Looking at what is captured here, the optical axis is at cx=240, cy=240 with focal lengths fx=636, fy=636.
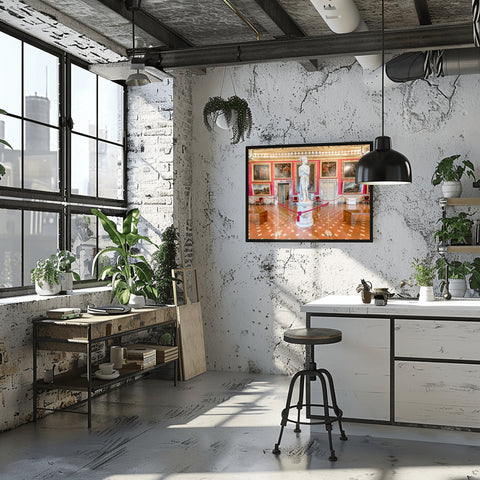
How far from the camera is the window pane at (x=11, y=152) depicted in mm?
5246

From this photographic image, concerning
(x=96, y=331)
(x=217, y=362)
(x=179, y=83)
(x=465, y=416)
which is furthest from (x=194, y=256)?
(x=465, y=416)

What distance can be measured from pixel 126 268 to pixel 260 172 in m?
1.96

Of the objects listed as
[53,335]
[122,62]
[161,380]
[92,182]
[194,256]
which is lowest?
[161,380]

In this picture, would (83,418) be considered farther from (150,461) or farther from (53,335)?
(150,461)

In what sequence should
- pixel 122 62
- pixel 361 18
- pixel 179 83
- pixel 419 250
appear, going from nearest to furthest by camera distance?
pixel 361 18 → pixel 122 62 → pixel 419 250 → pixel 179 83

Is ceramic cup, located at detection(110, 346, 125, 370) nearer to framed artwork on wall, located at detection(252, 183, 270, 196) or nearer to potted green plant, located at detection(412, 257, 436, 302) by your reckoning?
framed artwork on wall, located at detection(252, 183, 270, 196)

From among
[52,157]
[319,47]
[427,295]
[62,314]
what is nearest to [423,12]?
[319,47]

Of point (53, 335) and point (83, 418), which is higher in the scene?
point (53, 335)

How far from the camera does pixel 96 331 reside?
17.0 ft

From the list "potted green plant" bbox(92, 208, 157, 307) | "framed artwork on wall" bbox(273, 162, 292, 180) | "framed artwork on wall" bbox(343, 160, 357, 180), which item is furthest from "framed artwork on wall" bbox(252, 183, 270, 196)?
"potted green plant" bbox(92, 208, 157, 307)

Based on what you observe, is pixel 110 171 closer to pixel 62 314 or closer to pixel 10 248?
pixel 10 248

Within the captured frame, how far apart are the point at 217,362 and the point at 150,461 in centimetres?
320

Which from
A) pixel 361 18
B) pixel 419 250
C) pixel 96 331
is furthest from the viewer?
pixel 419 250

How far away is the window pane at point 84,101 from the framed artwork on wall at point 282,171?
204 centimetres
